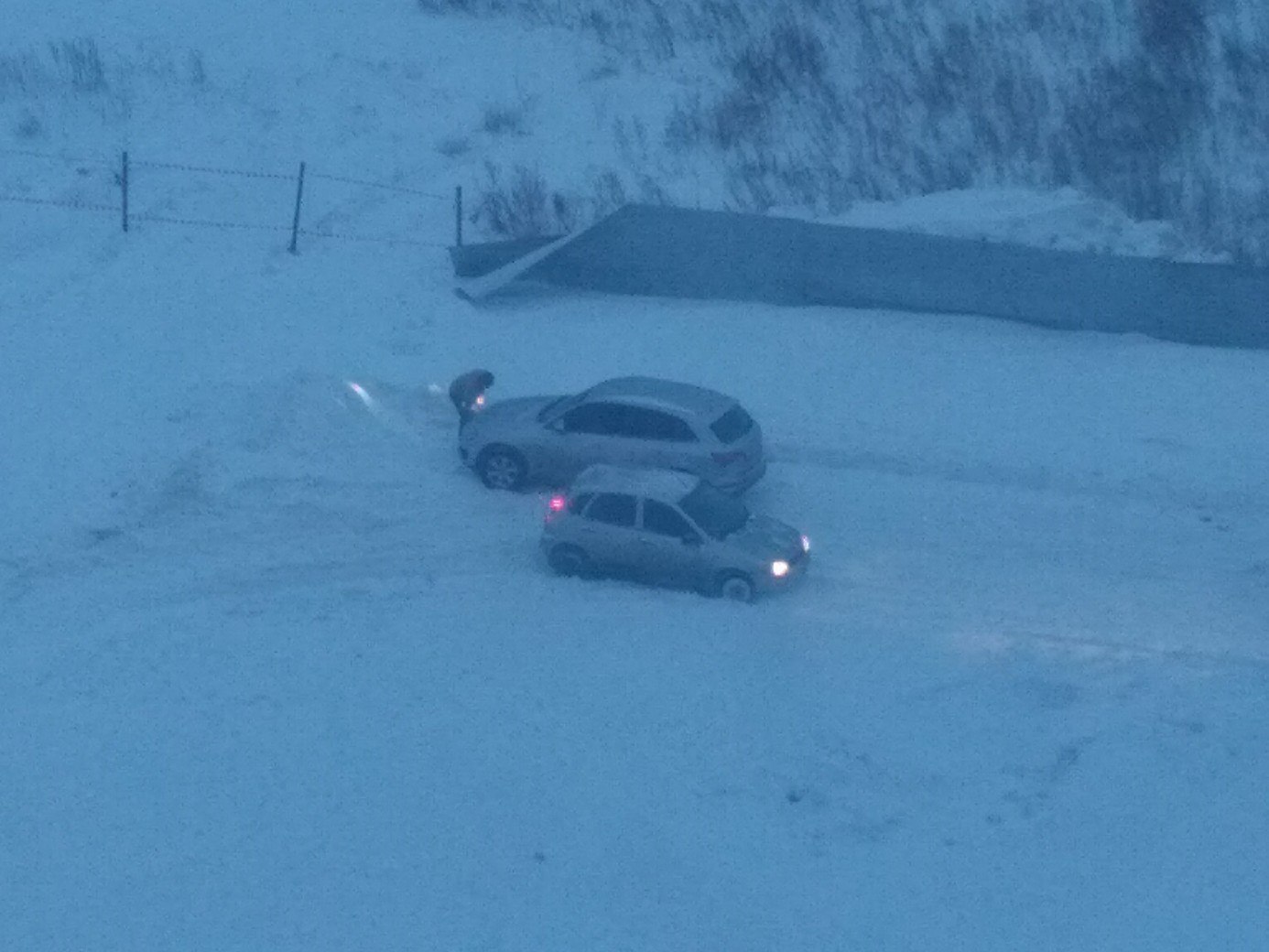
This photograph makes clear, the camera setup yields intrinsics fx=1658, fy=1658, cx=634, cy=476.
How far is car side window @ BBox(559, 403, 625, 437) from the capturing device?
56.9 feet

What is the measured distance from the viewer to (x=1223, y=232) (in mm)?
23531

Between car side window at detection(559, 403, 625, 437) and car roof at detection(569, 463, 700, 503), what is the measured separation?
0.98 metres

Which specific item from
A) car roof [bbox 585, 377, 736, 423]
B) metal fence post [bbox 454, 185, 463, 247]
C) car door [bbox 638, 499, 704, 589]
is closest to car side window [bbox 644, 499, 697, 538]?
car door [bbox 638, 499, 704, 589]

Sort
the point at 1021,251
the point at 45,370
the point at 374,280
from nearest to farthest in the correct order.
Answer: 1. the point at 45,370
2. the point at 1021,251
3. the point at 374,280

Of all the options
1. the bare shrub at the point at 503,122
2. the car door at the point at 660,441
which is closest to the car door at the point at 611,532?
the car door at the point at 660,441

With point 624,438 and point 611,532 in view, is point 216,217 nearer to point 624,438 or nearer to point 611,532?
point 624,438

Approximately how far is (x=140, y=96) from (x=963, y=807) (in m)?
21.7

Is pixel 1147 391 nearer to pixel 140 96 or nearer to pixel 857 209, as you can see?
pixel 857 209

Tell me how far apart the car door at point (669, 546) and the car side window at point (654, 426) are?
1.59m

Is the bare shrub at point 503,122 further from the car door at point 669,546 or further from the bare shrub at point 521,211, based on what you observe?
the car door at point 669,546

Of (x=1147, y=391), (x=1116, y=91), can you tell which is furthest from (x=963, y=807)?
(x=1116, y=91)

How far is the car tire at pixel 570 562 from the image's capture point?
1580 cm

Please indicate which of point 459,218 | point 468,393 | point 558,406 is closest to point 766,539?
point 558,406

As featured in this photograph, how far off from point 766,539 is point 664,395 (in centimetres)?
250
